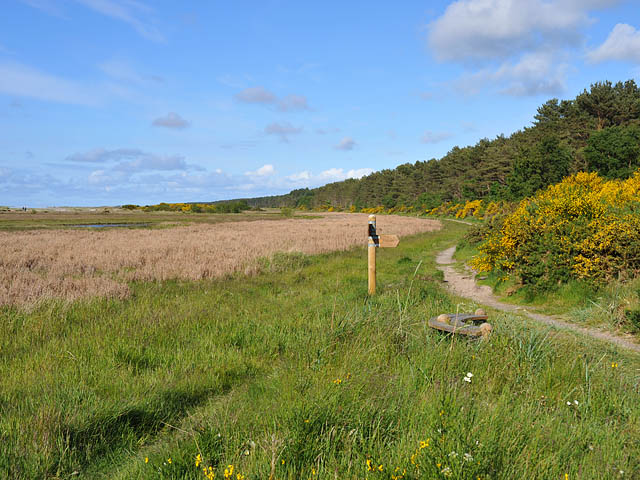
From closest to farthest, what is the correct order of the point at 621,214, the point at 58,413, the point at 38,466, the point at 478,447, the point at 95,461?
the point at 478,447 → the point at 38,466 → the point at 95,461 → the point at 58,413 → the point at 621,214

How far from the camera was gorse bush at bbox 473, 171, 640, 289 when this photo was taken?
8.52 m

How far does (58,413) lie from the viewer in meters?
3.39

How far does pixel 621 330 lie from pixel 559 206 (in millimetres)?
4121

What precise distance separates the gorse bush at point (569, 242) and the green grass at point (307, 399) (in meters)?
3.29

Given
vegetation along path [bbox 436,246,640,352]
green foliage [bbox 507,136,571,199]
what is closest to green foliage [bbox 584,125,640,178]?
green foliage [bbox 507,136,571,199]

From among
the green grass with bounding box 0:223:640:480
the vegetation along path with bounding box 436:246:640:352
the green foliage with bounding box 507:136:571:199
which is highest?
the green foliage with bounding box 507:136:571:199

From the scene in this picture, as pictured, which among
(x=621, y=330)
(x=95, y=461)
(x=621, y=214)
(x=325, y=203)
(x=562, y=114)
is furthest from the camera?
(x=325, y=203)

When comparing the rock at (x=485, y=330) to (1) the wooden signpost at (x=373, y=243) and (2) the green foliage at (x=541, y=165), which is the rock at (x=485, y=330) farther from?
(2) the green foliage at (x=541, y=165)

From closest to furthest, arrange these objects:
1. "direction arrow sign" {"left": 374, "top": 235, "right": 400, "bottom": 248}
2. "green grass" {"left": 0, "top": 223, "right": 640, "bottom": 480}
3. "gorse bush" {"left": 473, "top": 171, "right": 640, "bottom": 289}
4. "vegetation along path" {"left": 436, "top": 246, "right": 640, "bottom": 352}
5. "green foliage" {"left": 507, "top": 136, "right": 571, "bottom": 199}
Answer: "green grass" {"left": 0, "top": 223, "right": 640, "bottom": 480} < "vegetation along path" {"left": 436, "top": 246, "right": 640, "bottom": 352} < "direction arrow sign" {"left": 374, "top": 235, "right": 400, "bottom": 248} < "gorse bush" {"left": 473, "top": 171, "right": 640, "bottom": 289} < "green foliage" {"left": 507, "top": 136, "right": 571, "bottom": 199}

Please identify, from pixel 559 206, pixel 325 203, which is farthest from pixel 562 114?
pixel 325 203

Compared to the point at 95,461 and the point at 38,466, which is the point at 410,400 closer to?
the point at 95,461

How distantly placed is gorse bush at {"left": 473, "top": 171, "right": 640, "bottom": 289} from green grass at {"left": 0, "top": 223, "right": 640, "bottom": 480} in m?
3.29

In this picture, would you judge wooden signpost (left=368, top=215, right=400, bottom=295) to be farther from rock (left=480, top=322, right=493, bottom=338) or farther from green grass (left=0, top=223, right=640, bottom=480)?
rock (left=480, top=322, right=493, bottom=338)

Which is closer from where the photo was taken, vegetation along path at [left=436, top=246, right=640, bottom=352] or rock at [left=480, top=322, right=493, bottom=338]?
rock at [left=480, top=322, right=493, bottom=338]
